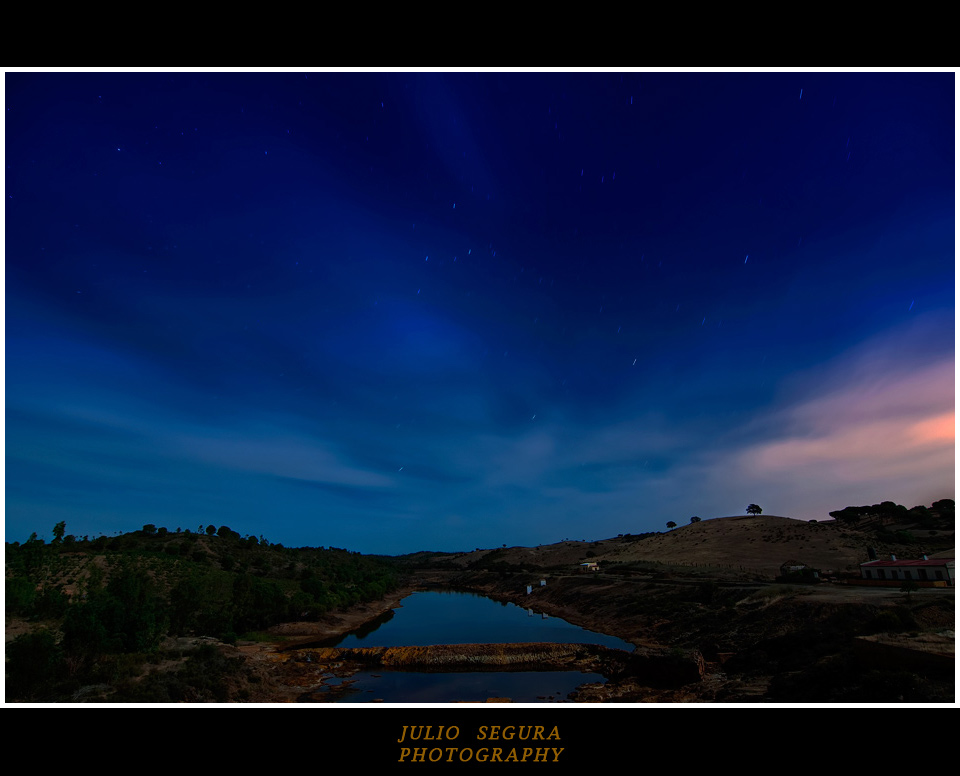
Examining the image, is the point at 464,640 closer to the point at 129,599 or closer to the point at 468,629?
the point at 468,629

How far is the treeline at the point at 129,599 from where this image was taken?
23239 millimetres

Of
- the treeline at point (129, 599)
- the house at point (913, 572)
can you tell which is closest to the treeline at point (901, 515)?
the house at point (913, 572)

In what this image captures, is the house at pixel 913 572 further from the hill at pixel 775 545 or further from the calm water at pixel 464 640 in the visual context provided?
the calm water at pixel 464 640

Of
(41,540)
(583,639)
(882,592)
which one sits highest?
(41,540)

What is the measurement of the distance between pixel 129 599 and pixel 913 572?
62.6 metres

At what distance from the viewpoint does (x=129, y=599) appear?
33.0 meters

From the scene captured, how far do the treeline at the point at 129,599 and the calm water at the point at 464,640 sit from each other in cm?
1115

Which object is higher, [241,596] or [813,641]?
[241,596]

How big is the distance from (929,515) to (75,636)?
454 feet
